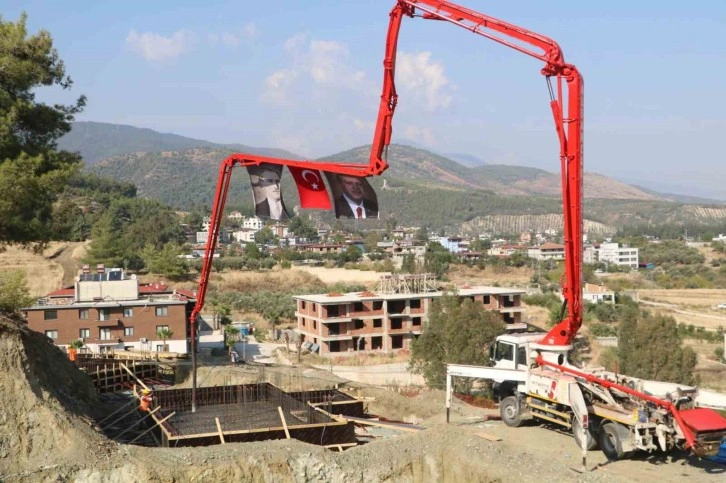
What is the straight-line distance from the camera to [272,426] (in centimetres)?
2192

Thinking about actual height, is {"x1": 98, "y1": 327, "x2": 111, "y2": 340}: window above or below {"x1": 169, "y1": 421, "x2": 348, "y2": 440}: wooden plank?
below

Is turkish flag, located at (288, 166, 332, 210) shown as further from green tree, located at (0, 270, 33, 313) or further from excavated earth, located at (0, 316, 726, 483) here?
green tree, located at (0, 270, 33, 313)

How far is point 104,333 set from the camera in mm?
48844

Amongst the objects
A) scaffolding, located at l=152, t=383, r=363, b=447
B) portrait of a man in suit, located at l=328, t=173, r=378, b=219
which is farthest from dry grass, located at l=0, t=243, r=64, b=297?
portrait of a man in suit, located at l=328, t=173, r=378, b=219

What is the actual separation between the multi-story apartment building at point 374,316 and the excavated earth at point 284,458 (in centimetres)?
3535

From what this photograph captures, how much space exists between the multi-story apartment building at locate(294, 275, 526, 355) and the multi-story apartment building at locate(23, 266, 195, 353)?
9430mm

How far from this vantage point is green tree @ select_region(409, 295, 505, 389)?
1342 inches

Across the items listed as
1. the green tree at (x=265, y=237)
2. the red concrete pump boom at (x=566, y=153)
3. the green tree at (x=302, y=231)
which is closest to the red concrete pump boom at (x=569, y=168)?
the red concrete pump boom at (x=566, y=153)

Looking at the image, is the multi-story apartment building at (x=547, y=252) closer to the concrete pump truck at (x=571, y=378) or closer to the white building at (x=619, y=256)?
the white building at (x=619, y=256)

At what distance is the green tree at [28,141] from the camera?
22453 millimetres

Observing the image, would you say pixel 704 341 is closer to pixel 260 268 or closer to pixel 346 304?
pixel 346 304

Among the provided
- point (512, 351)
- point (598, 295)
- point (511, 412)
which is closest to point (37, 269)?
point (598, 295)

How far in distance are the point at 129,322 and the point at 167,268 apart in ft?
125

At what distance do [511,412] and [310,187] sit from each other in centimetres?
789
